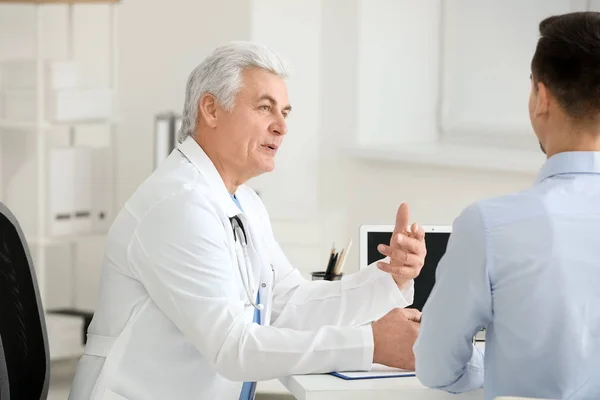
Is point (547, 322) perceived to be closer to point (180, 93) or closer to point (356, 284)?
point (356, 284)

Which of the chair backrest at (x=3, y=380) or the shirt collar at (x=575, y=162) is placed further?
the chair backrest at (x=3, y=380)

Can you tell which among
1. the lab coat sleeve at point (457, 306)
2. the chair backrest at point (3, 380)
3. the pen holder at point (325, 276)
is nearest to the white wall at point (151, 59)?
the pen holder at point (325, 276)

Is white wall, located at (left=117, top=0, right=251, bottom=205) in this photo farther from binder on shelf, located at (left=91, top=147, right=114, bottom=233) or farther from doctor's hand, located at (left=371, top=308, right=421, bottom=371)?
doctor's hand, located at (left=371, top=308, right=421, bottom=371)

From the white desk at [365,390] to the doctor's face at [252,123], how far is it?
1.63 feet

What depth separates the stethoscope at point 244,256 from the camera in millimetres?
2115

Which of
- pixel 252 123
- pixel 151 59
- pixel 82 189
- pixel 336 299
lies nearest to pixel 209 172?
pixel 252 123

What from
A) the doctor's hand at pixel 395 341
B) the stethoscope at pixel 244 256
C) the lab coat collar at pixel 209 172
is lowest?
the doctor's hand at pixel 395 341

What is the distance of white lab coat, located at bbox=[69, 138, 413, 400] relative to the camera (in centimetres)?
197

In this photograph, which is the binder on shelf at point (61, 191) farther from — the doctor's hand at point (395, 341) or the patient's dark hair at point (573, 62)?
the patient's dark hair at point (573, 62)

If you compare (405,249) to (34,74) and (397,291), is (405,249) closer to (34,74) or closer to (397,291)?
(397,291)

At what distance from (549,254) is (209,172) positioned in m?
0.94

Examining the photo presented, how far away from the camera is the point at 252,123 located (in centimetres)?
225

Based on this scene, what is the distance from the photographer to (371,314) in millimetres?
2371

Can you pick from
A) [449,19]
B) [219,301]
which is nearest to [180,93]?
[449,19]
